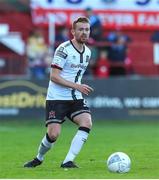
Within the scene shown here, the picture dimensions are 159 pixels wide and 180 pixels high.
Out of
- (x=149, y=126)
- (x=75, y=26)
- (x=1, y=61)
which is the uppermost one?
(x=75, y=26)

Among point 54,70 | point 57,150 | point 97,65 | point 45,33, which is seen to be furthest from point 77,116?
point 45,33

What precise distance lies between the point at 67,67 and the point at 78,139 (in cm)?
116

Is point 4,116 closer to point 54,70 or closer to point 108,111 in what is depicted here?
point 108,111

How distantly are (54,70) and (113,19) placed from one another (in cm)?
1573

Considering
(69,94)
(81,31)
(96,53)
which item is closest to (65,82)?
(69,94)

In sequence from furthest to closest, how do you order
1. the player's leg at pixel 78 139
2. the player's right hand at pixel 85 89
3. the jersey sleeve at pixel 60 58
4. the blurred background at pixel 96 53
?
the blurred background at pixel 96 53 → the jersey sleeve at pixel 60 58 → the player's leg at pixel 78 139 → the player's right hand at pixel 85 89

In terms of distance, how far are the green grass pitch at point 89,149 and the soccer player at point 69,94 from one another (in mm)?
404

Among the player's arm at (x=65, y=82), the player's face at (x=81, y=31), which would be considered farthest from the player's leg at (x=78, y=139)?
the player's face at (x=81, y=31)

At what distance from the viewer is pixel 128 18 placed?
27.1 metres

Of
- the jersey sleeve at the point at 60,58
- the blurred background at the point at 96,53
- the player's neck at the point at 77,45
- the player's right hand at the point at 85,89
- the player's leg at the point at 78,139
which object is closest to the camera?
the player's right hand at the point at 85,89

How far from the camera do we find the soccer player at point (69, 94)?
449 inches

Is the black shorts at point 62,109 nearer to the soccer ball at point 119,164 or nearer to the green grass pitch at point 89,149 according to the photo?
the green grass pitch at point 89,149

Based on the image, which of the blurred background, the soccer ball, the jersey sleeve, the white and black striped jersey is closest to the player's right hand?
the white and black striped jersey

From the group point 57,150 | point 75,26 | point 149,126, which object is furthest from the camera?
point 149,126
